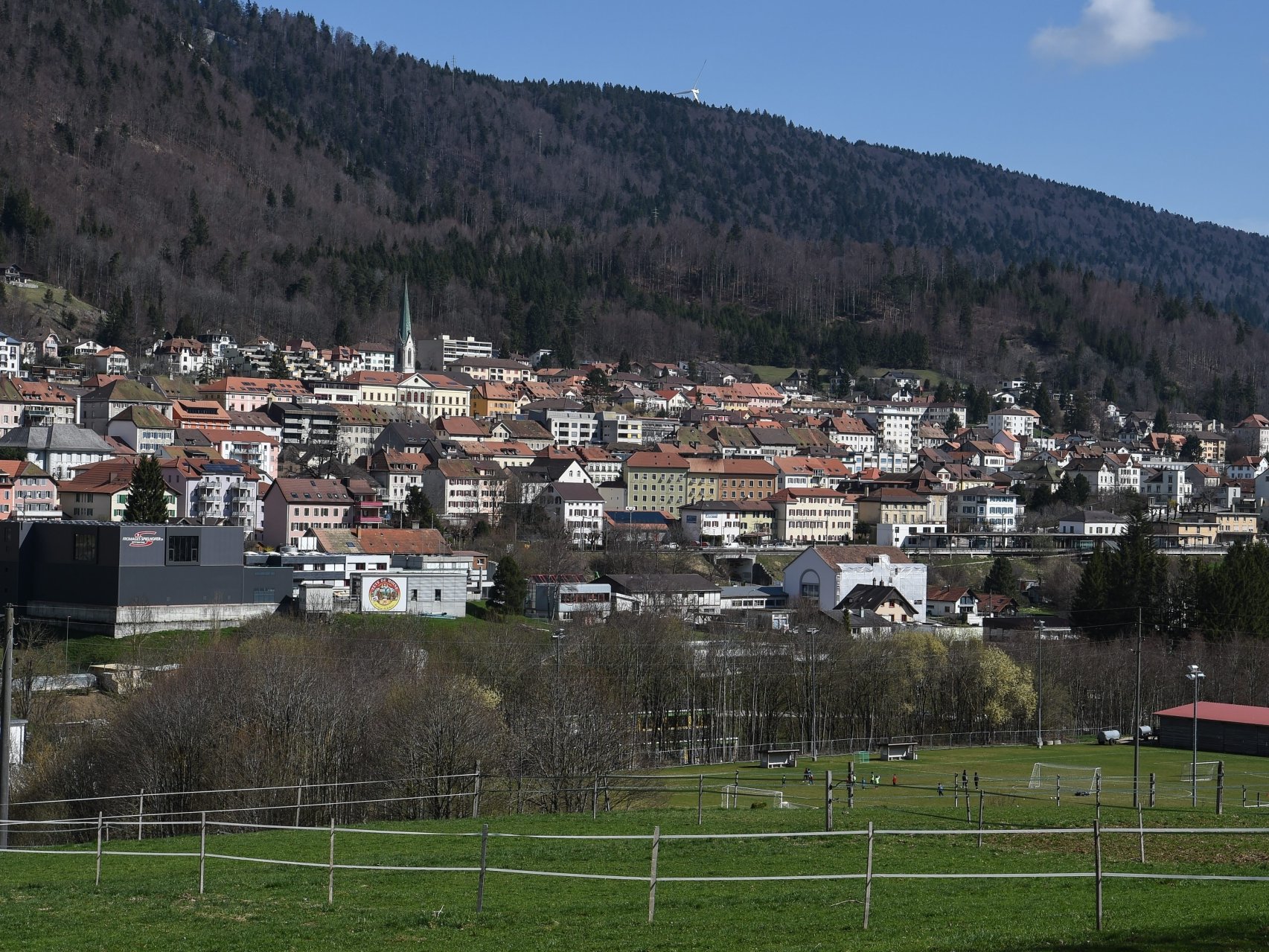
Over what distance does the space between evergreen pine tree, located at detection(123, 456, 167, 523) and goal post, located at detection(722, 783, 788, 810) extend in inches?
1913

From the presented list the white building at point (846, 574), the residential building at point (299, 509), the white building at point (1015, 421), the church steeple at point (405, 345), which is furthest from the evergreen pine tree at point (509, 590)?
the white building at point (1015, 421)

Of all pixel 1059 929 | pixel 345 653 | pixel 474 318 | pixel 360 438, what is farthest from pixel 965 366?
pixel 1059 929

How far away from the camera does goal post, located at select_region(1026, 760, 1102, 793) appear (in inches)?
1216

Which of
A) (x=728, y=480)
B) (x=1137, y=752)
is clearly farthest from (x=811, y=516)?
(x=1137, y=752)

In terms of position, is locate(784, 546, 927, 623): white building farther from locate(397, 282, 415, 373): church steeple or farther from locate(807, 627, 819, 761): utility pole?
locate(397, 282, 415, 373): church steeple

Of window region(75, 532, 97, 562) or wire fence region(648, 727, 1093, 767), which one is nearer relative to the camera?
wire fence region(648, 727, 1093, 767)

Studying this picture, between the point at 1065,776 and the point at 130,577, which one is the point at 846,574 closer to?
the point at 130,577

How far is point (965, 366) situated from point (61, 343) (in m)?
105

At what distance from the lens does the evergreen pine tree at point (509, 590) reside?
70.6 m

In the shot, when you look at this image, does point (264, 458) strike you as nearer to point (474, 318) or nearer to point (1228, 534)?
point (1228, 534)

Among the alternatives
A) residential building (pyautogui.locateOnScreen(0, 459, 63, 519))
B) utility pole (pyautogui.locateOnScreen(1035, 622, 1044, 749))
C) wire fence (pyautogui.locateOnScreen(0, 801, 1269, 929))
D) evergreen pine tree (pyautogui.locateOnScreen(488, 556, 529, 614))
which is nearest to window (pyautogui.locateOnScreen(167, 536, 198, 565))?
evergreen pine tree (pyautogui.locateOnScreen(488, 556, 529, 614))

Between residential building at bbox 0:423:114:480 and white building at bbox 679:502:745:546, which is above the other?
residential building at bbox 0:423:114:480

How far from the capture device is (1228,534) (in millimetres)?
109812

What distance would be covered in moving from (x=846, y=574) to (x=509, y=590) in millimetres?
18289
